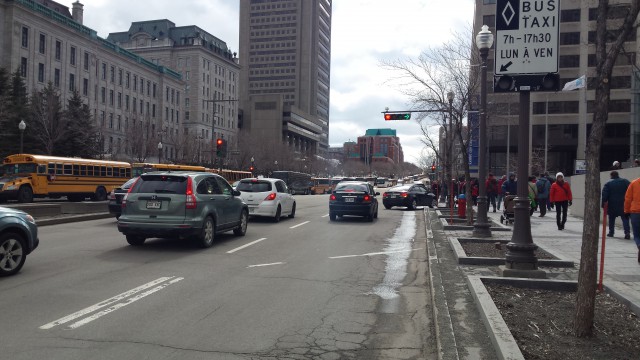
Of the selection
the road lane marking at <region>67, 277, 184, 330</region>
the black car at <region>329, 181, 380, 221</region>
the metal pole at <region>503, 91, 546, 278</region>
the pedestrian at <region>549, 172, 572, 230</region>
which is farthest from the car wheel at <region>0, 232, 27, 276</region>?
the pedestrian at <region>549, 172, 572, 230</region>

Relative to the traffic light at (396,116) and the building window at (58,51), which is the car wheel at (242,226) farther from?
the building window at (58,51)

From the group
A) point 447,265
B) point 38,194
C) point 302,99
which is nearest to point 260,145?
point 38,194

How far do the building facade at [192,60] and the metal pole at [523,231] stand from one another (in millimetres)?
109073

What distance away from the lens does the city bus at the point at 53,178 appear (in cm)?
2695

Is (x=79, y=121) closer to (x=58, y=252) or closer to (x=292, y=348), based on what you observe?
(x=58, y=252)

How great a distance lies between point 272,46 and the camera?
192875 mm

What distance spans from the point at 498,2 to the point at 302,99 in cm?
18347

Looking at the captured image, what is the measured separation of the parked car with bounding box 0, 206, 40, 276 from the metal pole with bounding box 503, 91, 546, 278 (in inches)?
295

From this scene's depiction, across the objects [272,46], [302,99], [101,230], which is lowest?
[101,230]

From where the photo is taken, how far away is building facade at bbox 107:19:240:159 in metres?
118

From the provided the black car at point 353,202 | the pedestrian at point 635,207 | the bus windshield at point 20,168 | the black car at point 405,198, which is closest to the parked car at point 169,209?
the pedestrian at point 635,207

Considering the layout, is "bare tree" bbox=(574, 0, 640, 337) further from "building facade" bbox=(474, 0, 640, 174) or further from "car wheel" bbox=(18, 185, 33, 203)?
"building facade" bbox=(474, 0, 640, 174)

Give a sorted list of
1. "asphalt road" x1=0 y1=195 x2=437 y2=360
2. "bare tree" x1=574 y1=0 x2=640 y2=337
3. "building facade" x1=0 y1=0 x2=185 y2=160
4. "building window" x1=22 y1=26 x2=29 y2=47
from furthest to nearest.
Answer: "building window" x1=22 y1=26 x2=29 y2=47, "building facade" x1=0 y1=0 x2=185 y2=160, "asphalt road" x1=0 y1=195 x2=437 y2=360, "bare tree" x1=574 y1=0 x2=640 y2=337

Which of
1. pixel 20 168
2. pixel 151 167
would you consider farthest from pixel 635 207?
pixel 151 167
